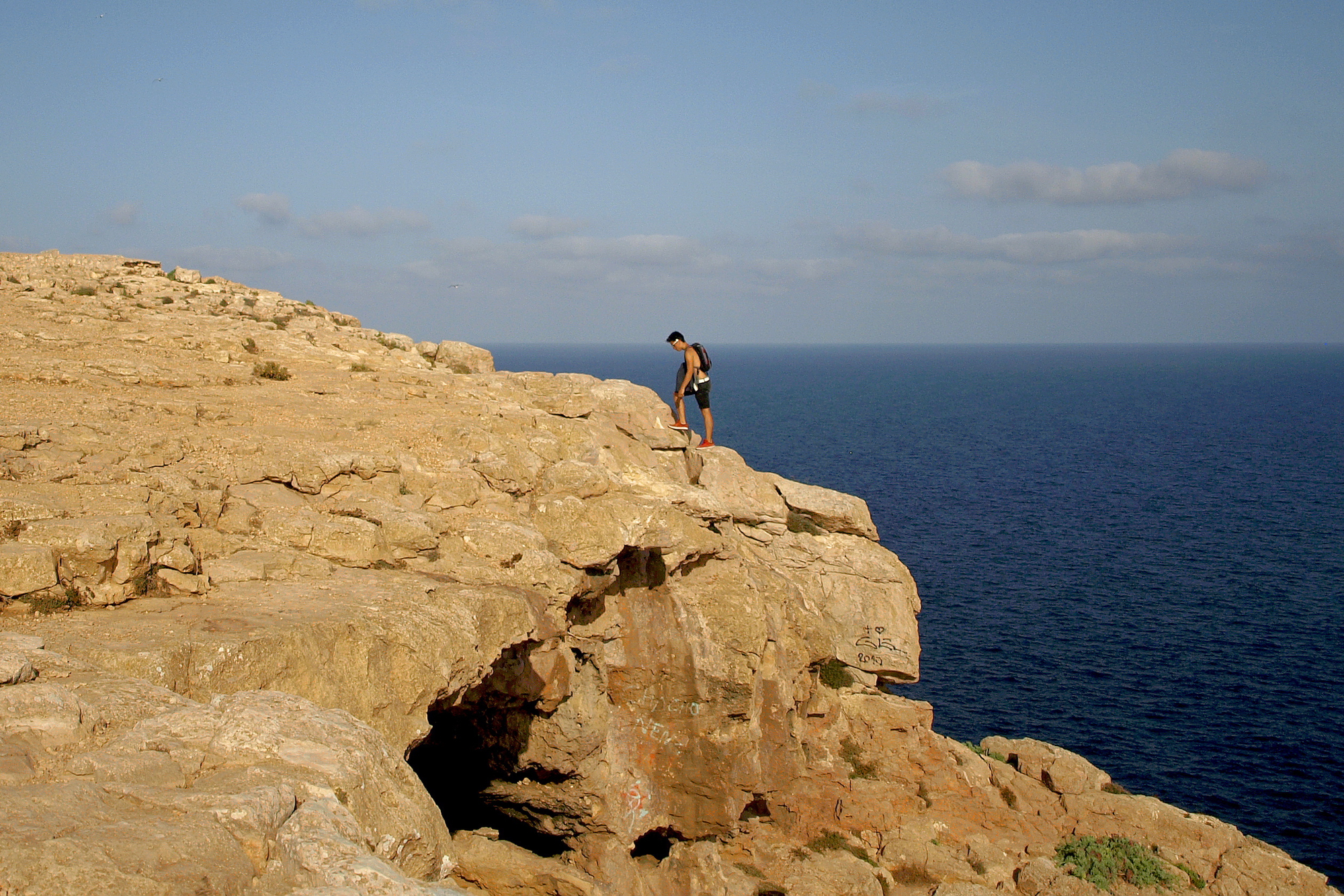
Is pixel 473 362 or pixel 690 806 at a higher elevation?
pixel 473 362

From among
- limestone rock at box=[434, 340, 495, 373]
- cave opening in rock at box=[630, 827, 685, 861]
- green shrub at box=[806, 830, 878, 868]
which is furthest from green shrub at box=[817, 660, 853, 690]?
limestone rock at box=[434, 340, 495, 373]

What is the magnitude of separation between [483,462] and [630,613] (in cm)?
497

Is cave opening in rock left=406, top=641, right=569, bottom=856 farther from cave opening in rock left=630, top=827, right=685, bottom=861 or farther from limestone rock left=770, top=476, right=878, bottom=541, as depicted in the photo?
limestone rock left=770, top=476, right=878, bottom=541

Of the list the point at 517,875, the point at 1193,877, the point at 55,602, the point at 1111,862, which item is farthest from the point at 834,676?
the point at 55,602

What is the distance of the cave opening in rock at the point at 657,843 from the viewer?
21859 millimetres

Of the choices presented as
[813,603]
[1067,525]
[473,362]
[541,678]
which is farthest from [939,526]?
[541,678]

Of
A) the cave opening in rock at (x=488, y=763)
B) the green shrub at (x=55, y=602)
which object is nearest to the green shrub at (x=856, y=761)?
the cave opening in rock at (x=488, y=763)

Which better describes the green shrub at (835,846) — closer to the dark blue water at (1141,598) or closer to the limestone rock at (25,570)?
the dark blue water at (1141,598)

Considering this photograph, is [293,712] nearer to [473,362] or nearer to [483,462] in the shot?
[483,462]

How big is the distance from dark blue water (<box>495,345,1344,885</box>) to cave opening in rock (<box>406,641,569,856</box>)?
70.1 ft

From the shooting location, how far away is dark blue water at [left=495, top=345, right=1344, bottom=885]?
3472 cm

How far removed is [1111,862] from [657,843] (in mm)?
11738

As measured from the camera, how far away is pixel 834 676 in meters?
26.3

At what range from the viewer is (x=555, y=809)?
20922 millimetres
